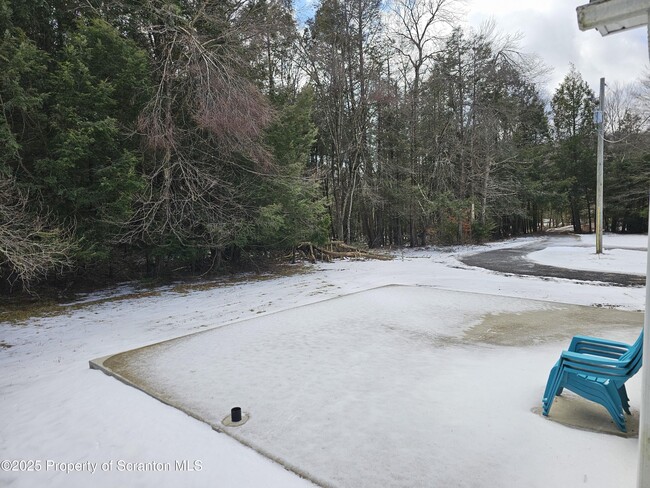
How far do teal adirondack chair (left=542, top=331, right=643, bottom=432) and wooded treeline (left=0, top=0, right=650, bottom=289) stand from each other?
21.7 ft

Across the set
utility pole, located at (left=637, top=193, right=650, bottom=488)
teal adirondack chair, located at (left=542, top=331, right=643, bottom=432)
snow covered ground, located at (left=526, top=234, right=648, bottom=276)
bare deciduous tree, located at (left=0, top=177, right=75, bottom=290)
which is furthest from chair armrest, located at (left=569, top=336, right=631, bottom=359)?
snow covered ground, located at (left=526, top=234, right=648, bottom=276)

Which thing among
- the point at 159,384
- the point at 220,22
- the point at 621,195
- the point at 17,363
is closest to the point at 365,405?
the point at 159,384

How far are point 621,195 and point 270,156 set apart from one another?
28826 mm

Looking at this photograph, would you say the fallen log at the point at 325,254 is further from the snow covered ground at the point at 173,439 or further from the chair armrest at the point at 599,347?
the chair armrest at the point at 599,347

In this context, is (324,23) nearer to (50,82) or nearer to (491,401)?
(50,82)

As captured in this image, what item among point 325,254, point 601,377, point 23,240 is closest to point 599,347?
point 601,377

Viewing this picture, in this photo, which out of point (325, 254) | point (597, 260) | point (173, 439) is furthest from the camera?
point (325, 254)

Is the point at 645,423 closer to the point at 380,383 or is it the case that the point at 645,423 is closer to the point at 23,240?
the point at 380,383

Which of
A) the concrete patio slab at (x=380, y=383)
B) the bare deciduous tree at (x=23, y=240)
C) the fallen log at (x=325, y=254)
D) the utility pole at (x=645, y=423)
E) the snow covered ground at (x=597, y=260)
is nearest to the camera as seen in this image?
the utility pole at (x=645, y=423)

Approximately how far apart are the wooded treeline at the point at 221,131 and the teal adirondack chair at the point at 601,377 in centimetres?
660

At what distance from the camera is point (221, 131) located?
8852mm

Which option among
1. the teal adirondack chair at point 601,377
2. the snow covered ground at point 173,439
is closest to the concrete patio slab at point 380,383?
the snow covered ground at point 173,439

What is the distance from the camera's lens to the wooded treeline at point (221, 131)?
25.3ft

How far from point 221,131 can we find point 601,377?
Result: 8.61 meters
